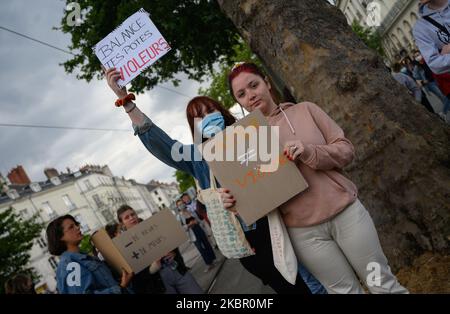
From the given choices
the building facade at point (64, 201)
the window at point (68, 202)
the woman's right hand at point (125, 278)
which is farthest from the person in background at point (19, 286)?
the window at point (68, 202)

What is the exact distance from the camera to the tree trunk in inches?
120

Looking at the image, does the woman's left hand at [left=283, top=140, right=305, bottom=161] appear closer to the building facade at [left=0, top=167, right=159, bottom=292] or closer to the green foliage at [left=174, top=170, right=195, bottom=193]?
the building facade at [left=0, top=167, right=159, bottom=292]

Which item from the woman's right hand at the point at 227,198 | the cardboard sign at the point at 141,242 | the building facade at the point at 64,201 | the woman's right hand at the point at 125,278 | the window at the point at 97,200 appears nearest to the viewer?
the woman's right hand at the point at 227,198

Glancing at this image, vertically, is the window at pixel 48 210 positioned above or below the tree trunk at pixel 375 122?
above

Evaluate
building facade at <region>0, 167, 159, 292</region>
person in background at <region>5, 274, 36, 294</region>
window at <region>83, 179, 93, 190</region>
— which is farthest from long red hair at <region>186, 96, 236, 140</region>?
window at <region>83, 179, 93, 190</region>

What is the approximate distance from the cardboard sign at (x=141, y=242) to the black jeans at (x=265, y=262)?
151cm

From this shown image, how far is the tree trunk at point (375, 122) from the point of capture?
3045mm

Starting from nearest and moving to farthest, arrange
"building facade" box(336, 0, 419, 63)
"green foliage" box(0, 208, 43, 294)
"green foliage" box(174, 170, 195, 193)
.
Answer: "green foliage" box(0, 208, 43, 294) → "building facade" box(336, 0, 419, 63) → "green foliage" box(174, 170, 195, 193)

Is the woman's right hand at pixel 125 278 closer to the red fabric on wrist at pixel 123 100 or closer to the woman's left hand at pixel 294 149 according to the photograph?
the red fabric on wrist at pixel 123 100

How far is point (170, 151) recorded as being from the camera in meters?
2.32

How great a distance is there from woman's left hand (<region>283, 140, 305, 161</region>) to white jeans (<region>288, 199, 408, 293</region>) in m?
0.39

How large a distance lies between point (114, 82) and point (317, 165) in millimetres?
1443

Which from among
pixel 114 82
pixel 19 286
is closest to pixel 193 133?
pixel 114 82
